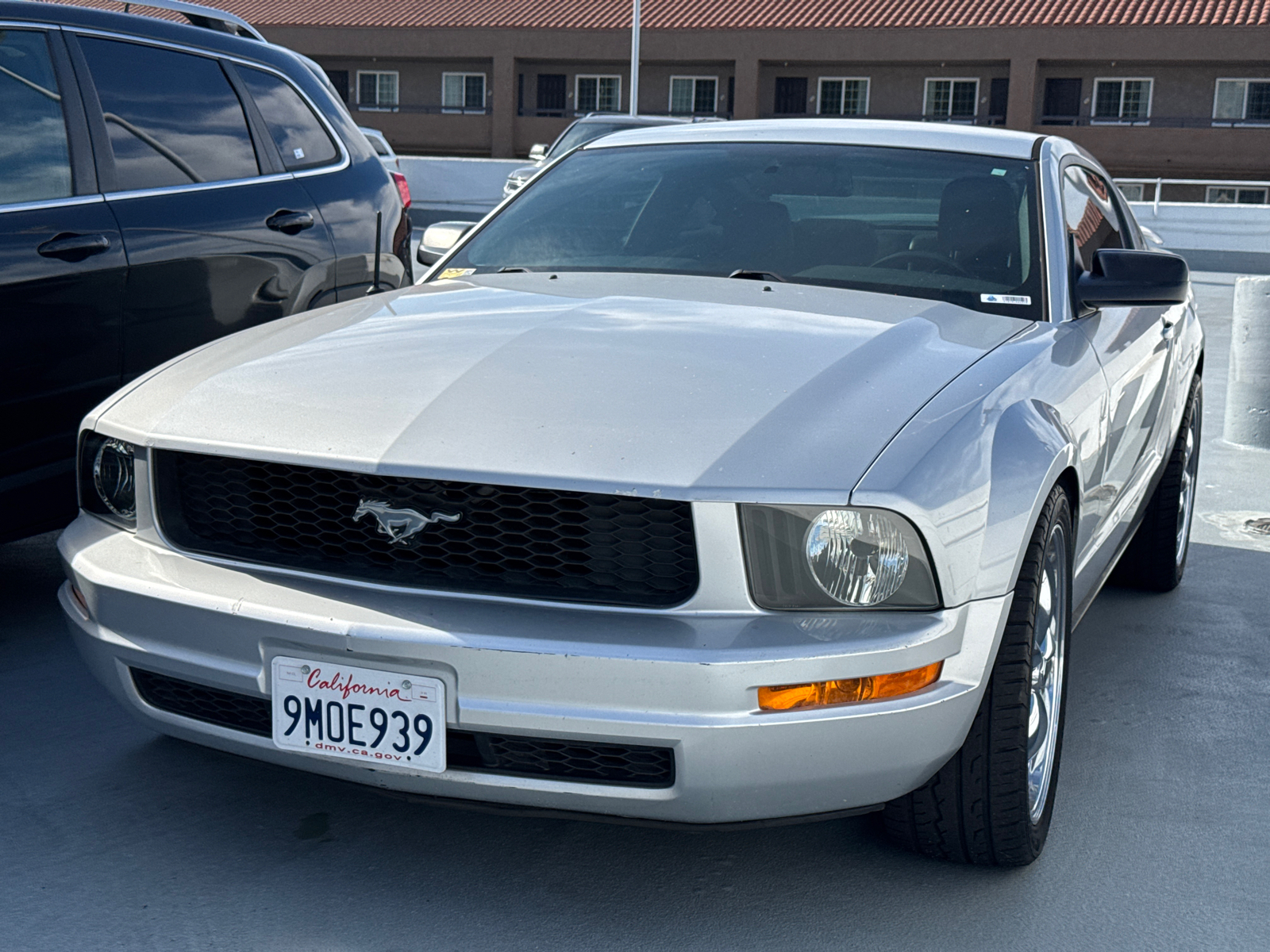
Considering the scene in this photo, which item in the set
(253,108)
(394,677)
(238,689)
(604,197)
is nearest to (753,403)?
(394,677)

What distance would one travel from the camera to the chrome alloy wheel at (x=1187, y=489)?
187 inches

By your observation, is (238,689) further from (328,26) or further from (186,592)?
(328,26)

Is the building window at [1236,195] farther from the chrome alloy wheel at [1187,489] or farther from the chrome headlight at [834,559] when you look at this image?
the chrome headlight at [834,559]

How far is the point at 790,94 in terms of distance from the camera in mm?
39031

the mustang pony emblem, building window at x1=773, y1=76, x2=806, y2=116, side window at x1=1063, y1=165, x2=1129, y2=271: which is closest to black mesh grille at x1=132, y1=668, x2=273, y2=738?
the mustang pony emblem

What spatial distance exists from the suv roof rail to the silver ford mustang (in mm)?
1995

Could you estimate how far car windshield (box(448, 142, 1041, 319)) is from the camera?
349cm

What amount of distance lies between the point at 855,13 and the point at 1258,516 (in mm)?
33318

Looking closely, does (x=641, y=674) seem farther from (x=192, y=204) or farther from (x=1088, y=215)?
(x=192, y=204)

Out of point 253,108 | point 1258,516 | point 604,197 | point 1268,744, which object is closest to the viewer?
point 1268,744

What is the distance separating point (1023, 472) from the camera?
2545 millimetres

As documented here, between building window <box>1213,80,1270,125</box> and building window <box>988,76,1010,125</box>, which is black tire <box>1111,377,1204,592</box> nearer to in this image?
building window <box>988,76,1010,125</box>

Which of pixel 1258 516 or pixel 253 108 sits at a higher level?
pixel 253 108

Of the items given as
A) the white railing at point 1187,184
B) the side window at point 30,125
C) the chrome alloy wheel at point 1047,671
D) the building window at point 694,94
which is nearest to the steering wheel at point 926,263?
the chrome alloy wheel at point 1047,671
